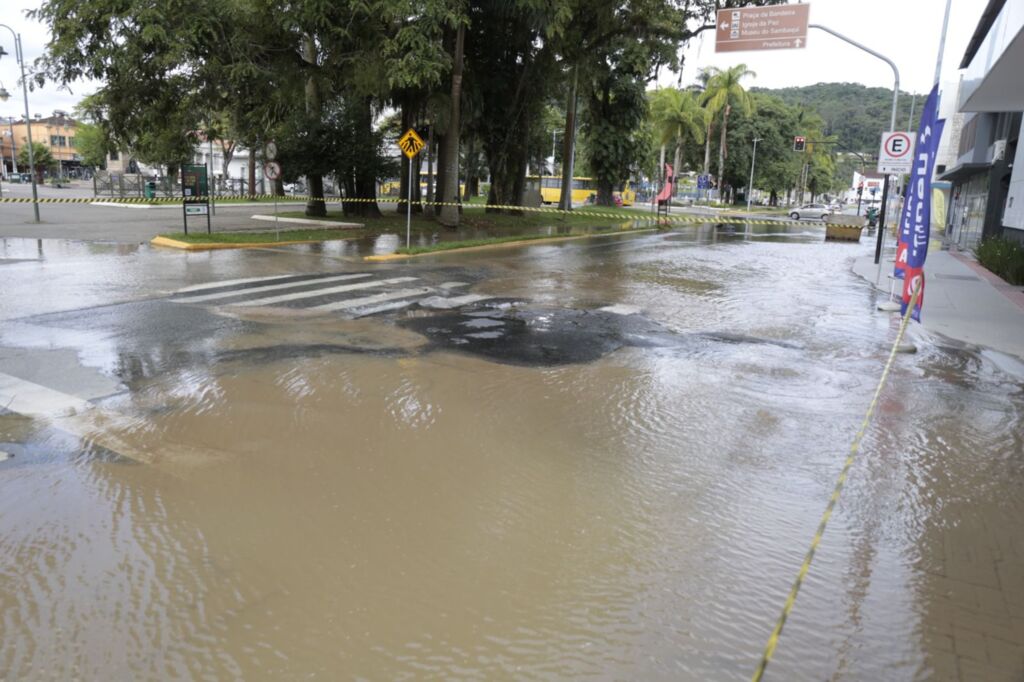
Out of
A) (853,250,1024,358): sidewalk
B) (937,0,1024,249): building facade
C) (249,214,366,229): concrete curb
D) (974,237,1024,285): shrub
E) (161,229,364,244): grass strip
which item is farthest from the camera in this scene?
(249,214,366,229): concrete curb

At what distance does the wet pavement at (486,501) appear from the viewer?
11.3ft

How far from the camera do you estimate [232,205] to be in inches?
1529

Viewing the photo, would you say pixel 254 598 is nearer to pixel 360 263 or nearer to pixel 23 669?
pixel 23 669

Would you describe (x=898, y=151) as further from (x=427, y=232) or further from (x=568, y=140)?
(x=568, y=140)

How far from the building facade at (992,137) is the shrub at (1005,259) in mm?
1000

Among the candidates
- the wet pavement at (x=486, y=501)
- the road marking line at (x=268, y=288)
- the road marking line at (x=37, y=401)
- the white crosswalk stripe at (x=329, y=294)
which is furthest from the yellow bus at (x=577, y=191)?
the road marking line at (x=37, y=401)

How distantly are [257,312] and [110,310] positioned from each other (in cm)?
199

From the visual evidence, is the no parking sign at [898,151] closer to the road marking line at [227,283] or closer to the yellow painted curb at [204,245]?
the road marking line at [227,283]

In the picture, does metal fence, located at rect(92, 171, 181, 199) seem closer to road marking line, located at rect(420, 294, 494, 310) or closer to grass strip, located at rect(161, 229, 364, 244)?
grass strip, located at rect(161, 229, 364, 244)

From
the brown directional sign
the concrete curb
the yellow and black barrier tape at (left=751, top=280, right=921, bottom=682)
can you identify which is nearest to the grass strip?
the concrete curb

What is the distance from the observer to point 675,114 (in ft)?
206

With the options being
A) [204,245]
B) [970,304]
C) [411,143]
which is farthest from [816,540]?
[204,245]

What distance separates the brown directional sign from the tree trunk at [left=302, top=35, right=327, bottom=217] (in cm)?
1236

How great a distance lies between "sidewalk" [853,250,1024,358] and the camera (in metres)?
11.4
